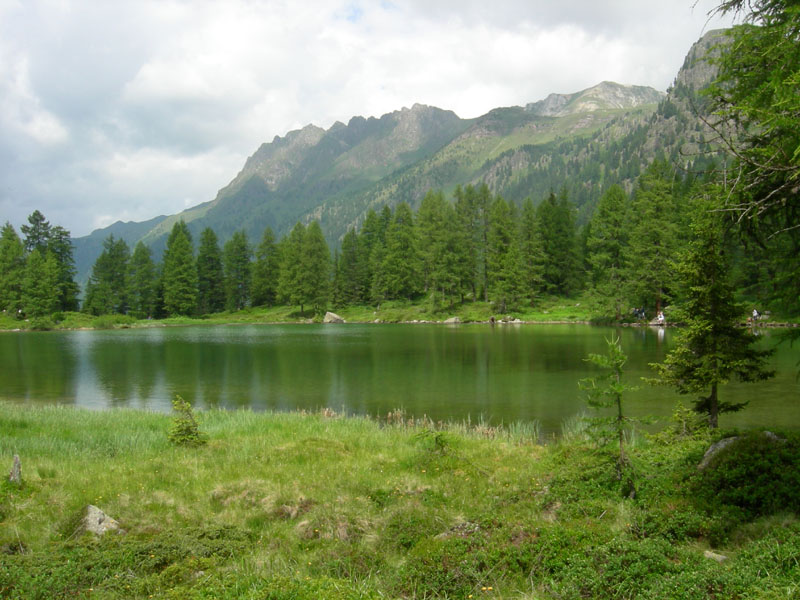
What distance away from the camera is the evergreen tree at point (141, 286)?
86.4 metres

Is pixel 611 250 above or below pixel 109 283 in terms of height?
above

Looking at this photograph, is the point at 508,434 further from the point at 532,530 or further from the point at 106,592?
the point at 106,592

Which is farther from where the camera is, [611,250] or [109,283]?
[109,283]

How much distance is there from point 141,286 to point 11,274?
1822 cm

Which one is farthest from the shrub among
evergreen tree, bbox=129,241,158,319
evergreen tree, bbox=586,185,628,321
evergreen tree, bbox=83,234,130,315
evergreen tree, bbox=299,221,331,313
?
evergreen tree, bbox=83,234,130,315

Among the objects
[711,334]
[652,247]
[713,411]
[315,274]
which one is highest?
[652,247]

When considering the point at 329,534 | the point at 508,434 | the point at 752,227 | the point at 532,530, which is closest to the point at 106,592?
the point at 329,534

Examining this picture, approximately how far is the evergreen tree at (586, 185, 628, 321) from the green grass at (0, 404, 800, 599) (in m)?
50.3

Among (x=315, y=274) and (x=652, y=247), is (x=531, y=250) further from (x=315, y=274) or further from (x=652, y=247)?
(x=315, y=274)

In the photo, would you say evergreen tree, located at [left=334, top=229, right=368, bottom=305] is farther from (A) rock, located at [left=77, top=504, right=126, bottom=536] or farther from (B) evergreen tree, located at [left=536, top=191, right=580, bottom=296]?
(A) rock, located at [left=77, top=504, right=126, bottom=536]

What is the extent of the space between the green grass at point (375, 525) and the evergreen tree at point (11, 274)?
7845cm

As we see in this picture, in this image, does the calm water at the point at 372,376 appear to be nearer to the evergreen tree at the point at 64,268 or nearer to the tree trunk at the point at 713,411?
the tree trunk at the point at 713,411

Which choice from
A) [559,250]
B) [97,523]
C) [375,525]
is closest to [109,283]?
[559,250]

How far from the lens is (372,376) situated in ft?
92.5
